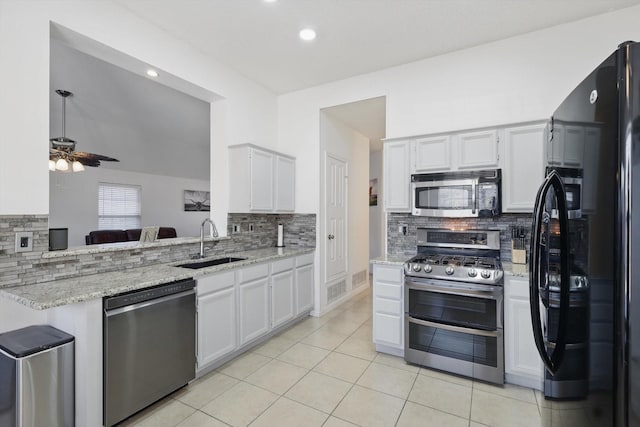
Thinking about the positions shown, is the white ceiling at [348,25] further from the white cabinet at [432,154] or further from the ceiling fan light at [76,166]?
the ceiling fan light at [76,166]

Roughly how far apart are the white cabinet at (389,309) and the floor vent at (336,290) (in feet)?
4.47

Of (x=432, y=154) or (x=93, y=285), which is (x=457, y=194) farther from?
(x=93, y=285)

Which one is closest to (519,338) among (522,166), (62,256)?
(522,166)

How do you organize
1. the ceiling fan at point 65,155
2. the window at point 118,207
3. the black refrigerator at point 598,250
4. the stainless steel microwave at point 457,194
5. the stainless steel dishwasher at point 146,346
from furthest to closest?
the window at point 118,207 < the ceiling fan at point 65,155 < the stainless steel microwave at point 457,194 < the stainless steel dishwasher at point 146,346 < the black refrigerator at point 598,250

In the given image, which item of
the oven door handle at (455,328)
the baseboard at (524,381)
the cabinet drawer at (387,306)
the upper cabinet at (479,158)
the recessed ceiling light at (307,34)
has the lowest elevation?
the baseboard at (524,381)

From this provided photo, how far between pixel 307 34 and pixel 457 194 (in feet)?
6.96

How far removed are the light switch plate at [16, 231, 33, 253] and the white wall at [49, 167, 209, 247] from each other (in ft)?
14.6

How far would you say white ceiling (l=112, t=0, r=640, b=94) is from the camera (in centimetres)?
258

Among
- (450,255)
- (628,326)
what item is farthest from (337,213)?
(628,326)

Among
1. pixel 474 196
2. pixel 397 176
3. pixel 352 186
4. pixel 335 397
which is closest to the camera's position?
pixel 335 397

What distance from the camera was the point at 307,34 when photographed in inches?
118

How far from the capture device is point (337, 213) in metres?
4.62

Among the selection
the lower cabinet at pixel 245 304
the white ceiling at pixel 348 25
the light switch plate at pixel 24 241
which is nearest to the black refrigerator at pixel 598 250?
the white ceiling at pixel 348 25

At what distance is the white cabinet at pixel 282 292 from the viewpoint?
336 cm
